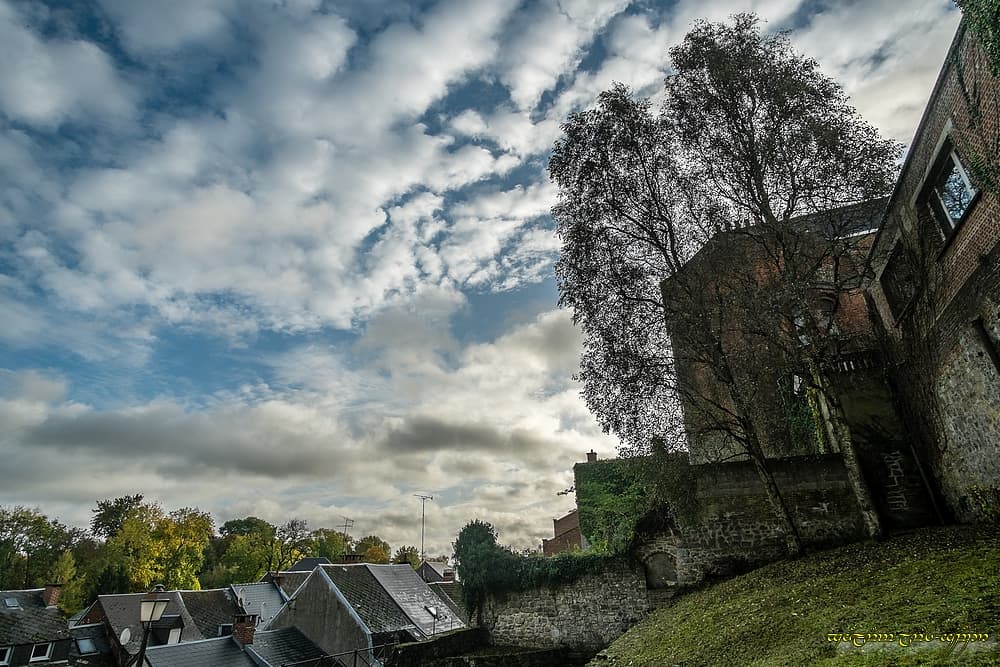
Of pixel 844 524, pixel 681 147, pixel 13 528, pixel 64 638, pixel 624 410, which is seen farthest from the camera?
pixel 13 528

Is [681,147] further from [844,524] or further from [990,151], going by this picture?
[844,524]

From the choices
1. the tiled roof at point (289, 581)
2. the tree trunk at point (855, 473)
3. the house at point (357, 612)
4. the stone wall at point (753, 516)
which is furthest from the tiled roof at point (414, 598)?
the tree trunk at point (855, 473)

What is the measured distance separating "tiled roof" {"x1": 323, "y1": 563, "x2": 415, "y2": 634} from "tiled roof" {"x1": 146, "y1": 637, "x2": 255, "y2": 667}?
13.0 ft

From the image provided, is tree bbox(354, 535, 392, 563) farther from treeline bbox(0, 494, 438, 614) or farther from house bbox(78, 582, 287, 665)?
house bbox(78, 582, 287, 665)

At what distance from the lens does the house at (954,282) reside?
767 cm

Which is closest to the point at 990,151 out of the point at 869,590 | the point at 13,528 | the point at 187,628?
the point at 869,590

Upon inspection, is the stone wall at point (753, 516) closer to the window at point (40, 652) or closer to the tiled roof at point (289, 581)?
the window at point (40, 652)

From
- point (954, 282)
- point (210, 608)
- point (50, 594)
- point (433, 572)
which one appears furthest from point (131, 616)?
point (954, 282)

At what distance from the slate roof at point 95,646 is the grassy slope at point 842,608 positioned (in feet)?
84.1

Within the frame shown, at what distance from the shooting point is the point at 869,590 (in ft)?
20.3

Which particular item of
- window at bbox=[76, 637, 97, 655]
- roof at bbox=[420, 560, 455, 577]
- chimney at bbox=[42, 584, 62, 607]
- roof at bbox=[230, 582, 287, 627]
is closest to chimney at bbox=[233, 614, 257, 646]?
roof at bbox=[230, 582, 287, 627]

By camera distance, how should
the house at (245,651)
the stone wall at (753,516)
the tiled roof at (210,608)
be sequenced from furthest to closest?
the tiled roof at (210,608)
the house at (245,651)
the stone wall at (753,516)

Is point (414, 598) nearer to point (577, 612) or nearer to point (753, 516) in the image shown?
point (577, 612)

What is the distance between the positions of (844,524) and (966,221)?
6.50m
